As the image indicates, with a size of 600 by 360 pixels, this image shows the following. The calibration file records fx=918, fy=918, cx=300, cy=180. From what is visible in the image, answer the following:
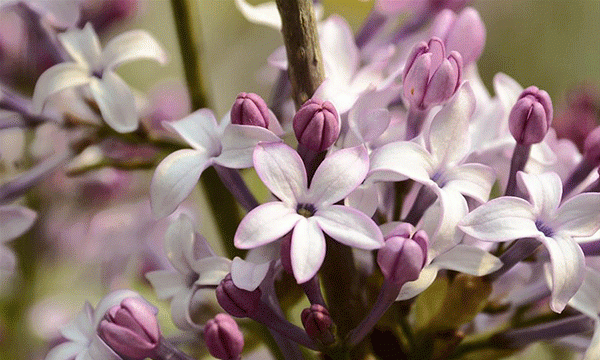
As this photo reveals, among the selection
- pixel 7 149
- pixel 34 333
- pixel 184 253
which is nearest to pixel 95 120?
pixel 184 253

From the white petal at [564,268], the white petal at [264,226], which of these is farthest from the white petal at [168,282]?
the white petal at [564,268]

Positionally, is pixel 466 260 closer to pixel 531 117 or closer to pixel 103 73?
pixel 531 117

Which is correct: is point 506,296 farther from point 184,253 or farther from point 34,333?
point 34,333

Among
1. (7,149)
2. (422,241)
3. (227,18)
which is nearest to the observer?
(422,241)

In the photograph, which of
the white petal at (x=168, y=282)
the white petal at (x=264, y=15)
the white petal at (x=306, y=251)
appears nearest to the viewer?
the white petal at (x=306, y=251)

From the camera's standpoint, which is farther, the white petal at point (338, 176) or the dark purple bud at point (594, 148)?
the dark purple bud at point (594, 148)

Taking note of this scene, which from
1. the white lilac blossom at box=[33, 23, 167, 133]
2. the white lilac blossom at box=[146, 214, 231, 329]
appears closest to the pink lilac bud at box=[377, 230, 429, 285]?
the white lilac blossom at box=[146, 214, 231, 329]

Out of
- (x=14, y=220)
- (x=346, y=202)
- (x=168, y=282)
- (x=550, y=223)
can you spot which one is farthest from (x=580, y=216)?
(x=14, y=220)

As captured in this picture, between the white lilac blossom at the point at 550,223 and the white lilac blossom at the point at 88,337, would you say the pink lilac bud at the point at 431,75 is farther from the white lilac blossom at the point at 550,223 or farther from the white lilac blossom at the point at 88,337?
the white lilac blossom at the point at 88,337
